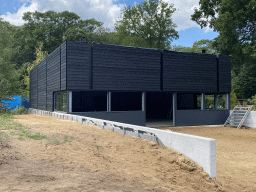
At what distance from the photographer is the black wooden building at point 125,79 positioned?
15.8m

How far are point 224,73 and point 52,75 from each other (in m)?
14.2

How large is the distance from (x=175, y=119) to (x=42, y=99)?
12188 millimetres

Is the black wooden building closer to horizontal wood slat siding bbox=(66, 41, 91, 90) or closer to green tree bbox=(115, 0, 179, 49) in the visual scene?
horizontal wood slat siding bbox=(66, 41, 91, 90)

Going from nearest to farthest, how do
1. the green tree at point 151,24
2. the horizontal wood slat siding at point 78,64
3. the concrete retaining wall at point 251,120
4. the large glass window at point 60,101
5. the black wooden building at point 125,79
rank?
the horizontal wood slat siding at point 78,64, the black wooden building at point 125,79, the large glass window at point 60,101, the concrete retaining wall at point 251,120, the green tree at point 151,24

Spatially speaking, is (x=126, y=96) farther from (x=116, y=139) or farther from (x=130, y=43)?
(x=130, y=43)

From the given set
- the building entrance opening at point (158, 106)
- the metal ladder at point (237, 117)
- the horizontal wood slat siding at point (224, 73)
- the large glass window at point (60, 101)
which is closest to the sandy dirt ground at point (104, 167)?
the large glass window at point (60, 101)

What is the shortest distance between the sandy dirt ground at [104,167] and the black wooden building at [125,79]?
8011mm

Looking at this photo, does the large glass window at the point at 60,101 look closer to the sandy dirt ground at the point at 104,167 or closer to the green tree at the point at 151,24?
the sandy dirt ground at the point at 104,167

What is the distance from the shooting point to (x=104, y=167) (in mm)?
5527

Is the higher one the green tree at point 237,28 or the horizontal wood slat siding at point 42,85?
the green tree at point 237,28

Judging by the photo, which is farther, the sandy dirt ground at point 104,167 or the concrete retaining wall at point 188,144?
the concrete retaining wall at point 188,144

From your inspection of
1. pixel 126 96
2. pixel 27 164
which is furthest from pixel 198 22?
pixel 27 164

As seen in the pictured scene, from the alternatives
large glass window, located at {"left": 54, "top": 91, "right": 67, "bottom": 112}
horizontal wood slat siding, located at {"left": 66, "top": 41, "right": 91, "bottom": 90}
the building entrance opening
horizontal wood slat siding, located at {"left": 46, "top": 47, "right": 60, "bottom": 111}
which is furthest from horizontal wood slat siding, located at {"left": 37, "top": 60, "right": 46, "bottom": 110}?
the building entrance opening

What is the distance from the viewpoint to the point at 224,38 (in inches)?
1156
